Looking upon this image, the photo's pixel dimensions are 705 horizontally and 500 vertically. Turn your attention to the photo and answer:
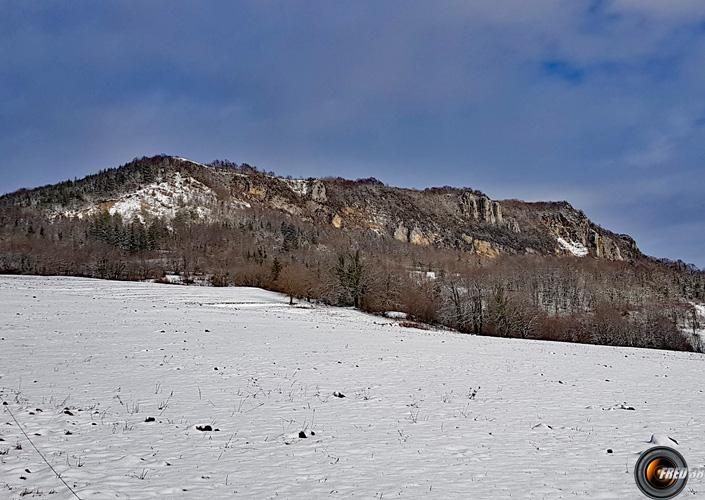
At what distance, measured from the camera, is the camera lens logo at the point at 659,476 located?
767 cm

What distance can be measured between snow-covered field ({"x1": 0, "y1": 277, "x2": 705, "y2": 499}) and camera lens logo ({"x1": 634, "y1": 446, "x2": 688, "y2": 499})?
296 mm

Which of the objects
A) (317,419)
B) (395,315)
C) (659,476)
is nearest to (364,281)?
(395,315)

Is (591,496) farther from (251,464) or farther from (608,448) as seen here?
(251,464)

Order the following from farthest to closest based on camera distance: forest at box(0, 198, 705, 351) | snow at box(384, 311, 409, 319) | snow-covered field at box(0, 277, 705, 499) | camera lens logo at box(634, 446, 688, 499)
→ forest at box(0, 198, 705, 351) < snow at box(384, 311, 409, 319) < snow-covered field at box(0, 277, 705, 499) < camera lens logo at box(634, 446, 688, 499)

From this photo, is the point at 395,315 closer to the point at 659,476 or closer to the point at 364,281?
the point at 364,281

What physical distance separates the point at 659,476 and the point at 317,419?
7861 millimetres

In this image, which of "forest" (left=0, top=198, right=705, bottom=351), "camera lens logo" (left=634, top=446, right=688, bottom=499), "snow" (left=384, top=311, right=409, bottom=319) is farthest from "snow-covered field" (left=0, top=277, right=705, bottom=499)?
"forest" (left=0, top=198, right=705, bottom=351)

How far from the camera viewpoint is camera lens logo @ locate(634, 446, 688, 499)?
7668 mm

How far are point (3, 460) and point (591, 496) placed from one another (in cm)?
1013

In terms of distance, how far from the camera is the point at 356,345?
29.6m

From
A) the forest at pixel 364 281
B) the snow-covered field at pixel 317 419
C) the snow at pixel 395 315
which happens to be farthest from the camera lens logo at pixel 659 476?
the snow at pixel 395 315

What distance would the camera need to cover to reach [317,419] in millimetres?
12805

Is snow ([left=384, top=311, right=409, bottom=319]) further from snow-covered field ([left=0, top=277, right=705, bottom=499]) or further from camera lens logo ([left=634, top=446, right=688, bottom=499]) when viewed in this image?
camera lens logo ([left=634, top=446, right=688, bottom=499])

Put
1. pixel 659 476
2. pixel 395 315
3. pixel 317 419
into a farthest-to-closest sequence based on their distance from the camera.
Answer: pixel 395 315, pixel 317 419, pixel 659 476
